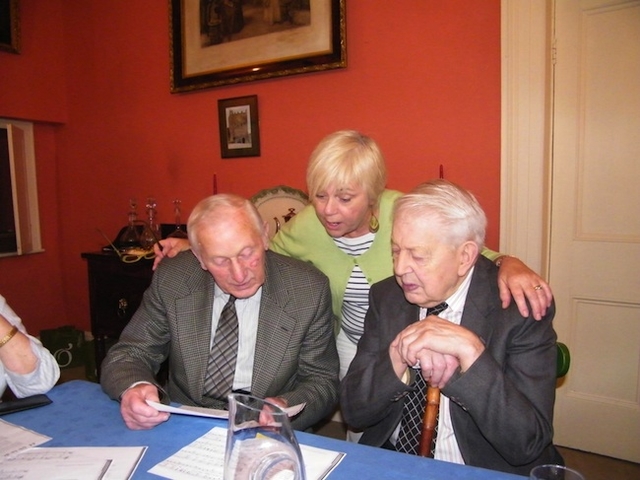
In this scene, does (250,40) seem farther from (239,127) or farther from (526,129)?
(526,129)

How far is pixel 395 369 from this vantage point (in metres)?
1.31

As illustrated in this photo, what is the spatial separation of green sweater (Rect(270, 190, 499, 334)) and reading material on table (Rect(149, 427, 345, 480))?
0.90 meters

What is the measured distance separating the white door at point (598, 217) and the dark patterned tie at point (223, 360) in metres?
1.96

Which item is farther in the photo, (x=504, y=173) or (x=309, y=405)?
(x=504, y=173)

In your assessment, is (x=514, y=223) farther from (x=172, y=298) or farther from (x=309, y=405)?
(x=172, y=298)

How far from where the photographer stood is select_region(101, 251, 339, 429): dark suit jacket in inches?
62.7

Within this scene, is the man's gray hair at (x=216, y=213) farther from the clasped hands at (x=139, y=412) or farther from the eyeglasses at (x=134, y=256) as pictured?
the eyeglasses at (x=134, y=256)

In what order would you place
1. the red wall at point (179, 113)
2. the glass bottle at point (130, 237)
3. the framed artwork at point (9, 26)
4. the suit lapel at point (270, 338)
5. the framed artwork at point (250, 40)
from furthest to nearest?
1. the framed artwork at point (9, 26)
2. the glass bottle at point (130, 237)
3. the framed artwork at point (250, 40)
4. the red wall at point (179, 113)
5. the suit lapel at point (270, 338)

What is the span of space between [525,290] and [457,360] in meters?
0.29

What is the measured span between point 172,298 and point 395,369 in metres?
0.82

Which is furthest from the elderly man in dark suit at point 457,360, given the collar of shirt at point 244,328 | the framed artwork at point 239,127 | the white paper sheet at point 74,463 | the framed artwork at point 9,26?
the framed artwork at point 9,26

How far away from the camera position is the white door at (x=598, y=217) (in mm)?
2537

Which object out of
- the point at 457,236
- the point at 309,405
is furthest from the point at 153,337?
the point at 457,236

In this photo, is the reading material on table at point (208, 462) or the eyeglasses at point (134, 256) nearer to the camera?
the reading material on table at point (208, 462)
